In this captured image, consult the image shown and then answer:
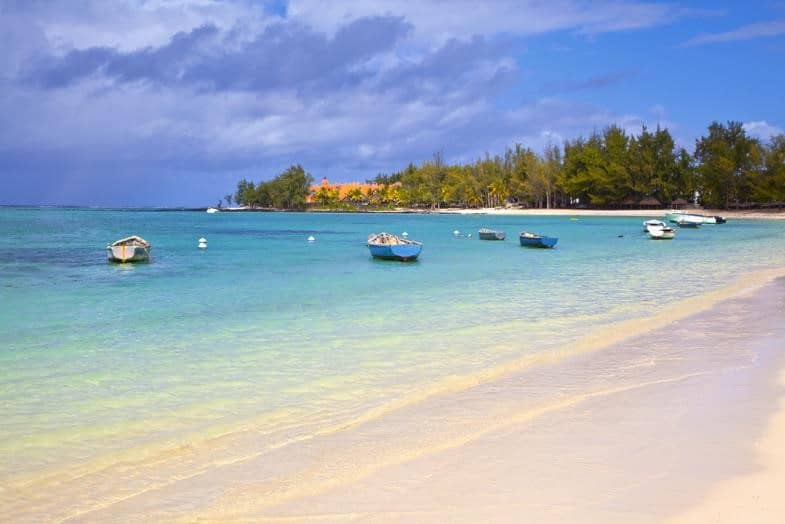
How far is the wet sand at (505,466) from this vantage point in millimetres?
4969

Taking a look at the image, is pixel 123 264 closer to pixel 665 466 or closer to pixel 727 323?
pixel 727 323

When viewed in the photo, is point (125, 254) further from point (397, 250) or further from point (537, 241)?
point (537, 241)

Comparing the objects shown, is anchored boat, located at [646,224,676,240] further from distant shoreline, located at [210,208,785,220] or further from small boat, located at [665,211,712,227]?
distant shoreline, located at [210,208,785,220]

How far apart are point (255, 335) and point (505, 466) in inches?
329

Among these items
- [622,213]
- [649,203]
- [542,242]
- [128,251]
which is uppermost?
[649,203]

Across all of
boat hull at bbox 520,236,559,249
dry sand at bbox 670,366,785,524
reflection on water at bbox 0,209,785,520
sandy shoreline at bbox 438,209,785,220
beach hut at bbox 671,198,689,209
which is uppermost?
beach hut at bbox 671,198,689,209

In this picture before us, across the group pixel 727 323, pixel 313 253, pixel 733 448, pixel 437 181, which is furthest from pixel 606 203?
pixel 733 448

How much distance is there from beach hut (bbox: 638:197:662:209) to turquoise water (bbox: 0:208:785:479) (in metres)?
94.3

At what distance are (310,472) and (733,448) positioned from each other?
142 inches

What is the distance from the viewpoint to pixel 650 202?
120938mm

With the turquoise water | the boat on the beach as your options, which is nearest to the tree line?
the boat on the beach

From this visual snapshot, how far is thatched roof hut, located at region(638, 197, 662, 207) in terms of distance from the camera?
120m

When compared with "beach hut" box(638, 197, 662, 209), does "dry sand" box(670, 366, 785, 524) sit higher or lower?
lower

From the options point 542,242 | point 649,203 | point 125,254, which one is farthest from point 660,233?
point 649,203
